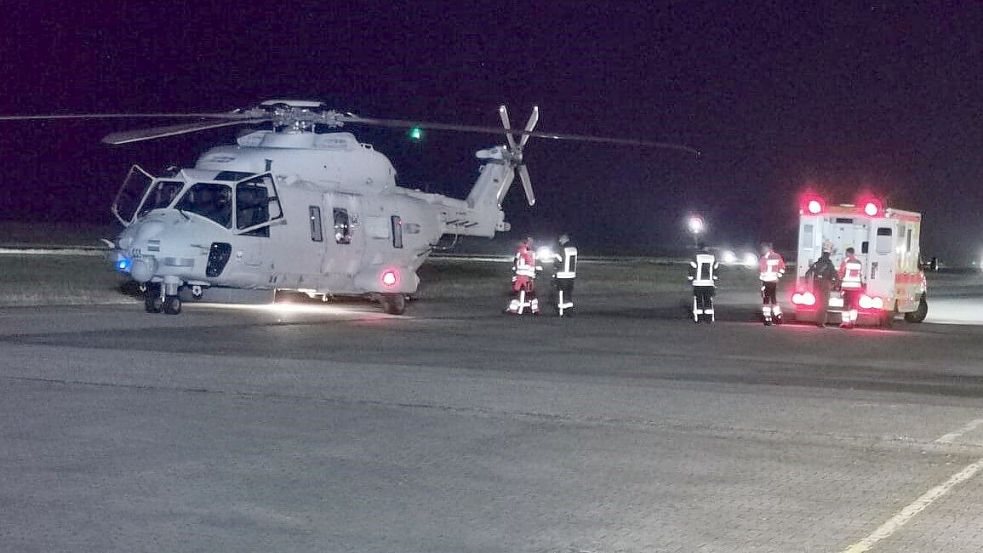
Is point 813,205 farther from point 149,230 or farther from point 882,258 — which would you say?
point 149,230

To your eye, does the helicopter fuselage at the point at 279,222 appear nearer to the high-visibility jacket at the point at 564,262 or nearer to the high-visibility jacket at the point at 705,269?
the high-visibility jacket at the point at 564,262

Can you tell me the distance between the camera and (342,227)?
24.5 metres

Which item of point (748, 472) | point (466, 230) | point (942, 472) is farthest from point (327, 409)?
point (466, 230)

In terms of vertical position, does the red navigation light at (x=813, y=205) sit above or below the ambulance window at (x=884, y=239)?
above

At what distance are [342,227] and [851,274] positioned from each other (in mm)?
9269

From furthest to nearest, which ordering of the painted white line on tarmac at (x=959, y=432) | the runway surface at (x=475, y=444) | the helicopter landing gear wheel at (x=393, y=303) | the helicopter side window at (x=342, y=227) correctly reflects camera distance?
the helicopter landing gear wheel at (x=393, y=303) → the helicopter side window at (x=342, y=227) → the painted white line on tarmac at (x=959, y=432) → the runway surface at (x=475, y=444)

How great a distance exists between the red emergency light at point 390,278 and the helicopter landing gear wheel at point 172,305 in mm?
4193

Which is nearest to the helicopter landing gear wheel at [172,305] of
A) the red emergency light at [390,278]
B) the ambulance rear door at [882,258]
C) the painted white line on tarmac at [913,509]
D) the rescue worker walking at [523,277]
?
the red emergency light at [390,278]

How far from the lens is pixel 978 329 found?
83.0 ft

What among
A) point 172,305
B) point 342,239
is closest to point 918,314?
point 342,239

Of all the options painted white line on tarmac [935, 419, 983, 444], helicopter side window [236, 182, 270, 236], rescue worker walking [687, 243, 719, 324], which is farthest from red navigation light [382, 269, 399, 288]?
painted white line on tarmac [935, 419, 983, 444]

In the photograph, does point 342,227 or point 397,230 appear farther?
point 397,230

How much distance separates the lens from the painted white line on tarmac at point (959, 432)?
428 inches

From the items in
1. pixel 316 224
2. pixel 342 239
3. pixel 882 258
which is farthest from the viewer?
pixel 882 258
